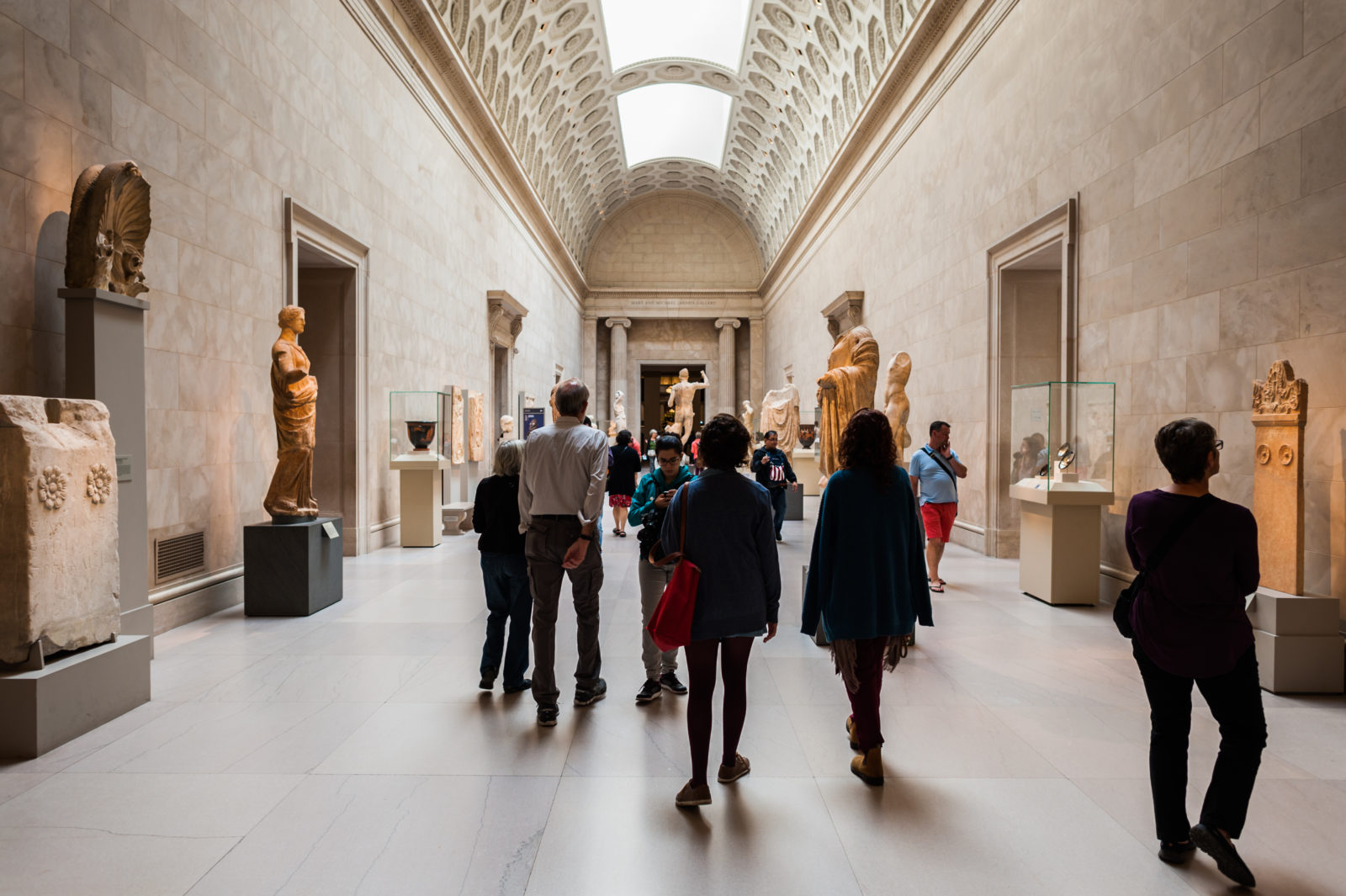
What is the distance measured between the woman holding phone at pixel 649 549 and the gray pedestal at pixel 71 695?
2.95 metres

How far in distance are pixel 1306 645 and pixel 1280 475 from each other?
1.08 m

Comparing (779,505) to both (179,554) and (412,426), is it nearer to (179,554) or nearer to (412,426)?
(412,426)

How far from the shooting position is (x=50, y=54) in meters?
5.26

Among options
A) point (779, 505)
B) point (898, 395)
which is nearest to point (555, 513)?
point (898, 395)

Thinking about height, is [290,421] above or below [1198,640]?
above

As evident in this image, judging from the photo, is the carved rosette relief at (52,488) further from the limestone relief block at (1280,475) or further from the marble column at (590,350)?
the marble column at (590,350)

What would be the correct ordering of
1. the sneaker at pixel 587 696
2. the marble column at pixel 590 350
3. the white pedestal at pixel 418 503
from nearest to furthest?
the sneaker at pixel 587 696 → the white pedestal at pixel 418 503 → the marble column at pixel 590 350

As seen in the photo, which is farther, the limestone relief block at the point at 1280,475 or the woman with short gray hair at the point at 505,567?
the limestone relief block at the point at 1280,475

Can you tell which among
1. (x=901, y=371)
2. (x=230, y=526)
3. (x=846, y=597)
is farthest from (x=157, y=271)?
(x=901, y=371)

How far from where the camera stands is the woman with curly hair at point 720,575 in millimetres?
3295

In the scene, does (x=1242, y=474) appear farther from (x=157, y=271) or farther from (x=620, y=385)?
(x=620, y=385)

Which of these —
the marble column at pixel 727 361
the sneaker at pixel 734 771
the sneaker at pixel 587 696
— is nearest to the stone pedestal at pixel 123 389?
the sneaker at pixel 587 696

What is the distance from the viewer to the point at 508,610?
4.88 meters

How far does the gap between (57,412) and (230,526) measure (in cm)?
343
